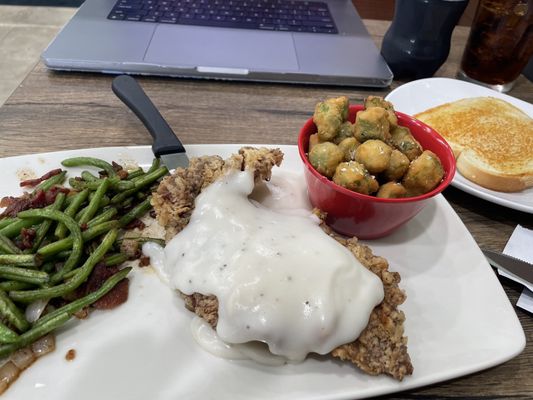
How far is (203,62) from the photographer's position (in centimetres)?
245

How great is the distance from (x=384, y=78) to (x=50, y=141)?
72.2 inches

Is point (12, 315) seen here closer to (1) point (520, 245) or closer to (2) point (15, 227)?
(2) point (15, 227)

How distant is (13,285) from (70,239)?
0.21m

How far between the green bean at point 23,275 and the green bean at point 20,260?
0.02 metres

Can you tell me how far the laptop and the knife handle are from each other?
509 mm

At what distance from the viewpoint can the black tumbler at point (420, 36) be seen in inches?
90.6

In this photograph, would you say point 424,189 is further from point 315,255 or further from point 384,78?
point 384,78

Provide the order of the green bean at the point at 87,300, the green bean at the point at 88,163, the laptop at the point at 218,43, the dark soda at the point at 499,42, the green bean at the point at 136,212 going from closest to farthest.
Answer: the green bean at the point at 87,300 → the green bean at the point at 136,212 → the green bean at the point at 88,163 → the dark soda at the point at 499,42 → the laptop at the point at 218,43

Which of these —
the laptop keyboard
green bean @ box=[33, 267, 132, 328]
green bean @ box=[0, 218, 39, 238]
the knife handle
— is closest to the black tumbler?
the laptop keyboard

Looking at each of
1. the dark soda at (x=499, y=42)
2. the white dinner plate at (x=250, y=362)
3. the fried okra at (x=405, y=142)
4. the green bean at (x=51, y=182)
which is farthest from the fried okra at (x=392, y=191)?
the dark soda at (x=499, y=42)

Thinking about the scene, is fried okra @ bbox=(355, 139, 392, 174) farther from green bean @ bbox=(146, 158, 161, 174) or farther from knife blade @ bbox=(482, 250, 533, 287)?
green bean @ bbox=(146, 158, 161, 174)

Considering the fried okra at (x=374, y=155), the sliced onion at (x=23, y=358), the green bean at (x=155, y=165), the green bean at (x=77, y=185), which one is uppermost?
the fried okra at (x=374, y=155)

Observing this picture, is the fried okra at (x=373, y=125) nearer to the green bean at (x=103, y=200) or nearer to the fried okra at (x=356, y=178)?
the fried okra at (x=356, y=178)

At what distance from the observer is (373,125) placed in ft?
4.80
